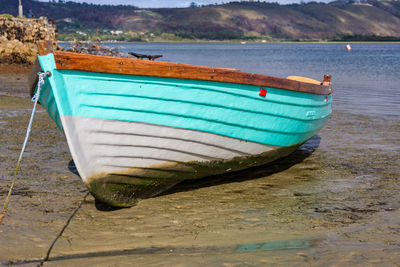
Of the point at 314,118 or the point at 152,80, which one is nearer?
the point at 152,80

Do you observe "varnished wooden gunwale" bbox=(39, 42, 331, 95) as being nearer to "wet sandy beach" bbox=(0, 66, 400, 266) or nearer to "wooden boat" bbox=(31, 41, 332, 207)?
"wooden boat" bbox=(31, 41, 332, 207)

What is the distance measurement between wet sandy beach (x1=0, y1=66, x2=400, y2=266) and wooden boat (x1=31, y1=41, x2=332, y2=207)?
396 mm

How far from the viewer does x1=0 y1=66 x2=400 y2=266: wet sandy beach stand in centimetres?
348

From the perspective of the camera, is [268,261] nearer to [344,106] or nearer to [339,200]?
[339,200]

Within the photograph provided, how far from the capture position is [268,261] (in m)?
3.38

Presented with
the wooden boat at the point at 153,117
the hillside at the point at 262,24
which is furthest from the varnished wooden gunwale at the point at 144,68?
the hillside at the point at 262,24

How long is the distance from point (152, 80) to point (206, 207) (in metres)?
1.57

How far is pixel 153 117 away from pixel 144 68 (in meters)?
0.53

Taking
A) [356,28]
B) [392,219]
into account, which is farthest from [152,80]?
[356,28]

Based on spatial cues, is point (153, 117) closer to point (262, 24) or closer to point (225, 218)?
point (225, 218)

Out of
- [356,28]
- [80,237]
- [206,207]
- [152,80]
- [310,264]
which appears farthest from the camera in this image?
[356,28]

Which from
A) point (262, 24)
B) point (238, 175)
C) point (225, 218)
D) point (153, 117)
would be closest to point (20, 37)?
point (238, 175)

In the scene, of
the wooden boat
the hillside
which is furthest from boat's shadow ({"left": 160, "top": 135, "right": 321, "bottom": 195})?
the hillside

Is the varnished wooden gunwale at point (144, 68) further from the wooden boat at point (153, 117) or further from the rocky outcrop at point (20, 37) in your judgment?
the rocky outcrop at point (20, 37)
